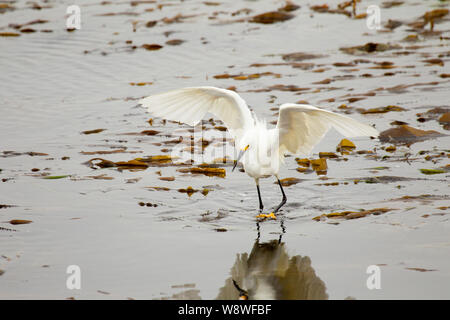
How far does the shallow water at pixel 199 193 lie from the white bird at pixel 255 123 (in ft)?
1.52

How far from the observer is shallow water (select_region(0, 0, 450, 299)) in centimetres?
457

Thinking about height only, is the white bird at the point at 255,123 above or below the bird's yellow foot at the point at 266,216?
above

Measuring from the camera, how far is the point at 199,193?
639 centimetres

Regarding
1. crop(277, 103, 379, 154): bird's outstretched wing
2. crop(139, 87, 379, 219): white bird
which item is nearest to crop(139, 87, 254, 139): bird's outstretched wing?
crop(139, 87, 379, 219): white bird

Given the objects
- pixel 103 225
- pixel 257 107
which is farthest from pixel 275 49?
pixel 103 225

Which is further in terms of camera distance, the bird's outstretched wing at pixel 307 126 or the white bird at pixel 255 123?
the white bird at pixel 255 123

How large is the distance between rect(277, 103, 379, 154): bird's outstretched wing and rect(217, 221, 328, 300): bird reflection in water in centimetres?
108

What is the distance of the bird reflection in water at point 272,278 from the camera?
4297 mm

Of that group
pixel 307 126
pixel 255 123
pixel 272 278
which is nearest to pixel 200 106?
pixel 255 123

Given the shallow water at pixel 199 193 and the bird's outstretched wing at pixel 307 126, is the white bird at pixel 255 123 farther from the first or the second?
the shallow water at pixel 199 193

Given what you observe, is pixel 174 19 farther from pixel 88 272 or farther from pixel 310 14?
pixel 88 272

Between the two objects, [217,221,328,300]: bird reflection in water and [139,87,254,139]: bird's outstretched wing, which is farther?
[139,87,254,139]: bird's outstretched wing

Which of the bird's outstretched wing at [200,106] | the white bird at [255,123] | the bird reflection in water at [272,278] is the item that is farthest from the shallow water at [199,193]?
the bird's outstretched wing at [200,106]

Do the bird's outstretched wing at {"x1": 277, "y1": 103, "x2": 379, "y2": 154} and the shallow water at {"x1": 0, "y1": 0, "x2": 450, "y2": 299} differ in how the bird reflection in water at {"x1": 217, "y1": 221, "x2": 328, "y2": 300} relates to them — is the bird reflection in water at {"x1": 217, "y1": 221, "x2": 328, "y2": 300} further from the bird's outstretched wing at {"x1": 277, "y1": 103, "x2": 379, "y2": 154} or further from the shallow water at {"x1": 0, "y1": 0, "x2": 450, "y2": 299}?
the bird's outstretched wing at {"x1": 277, "y1": 103, "x2": 379, "y2": 154}
